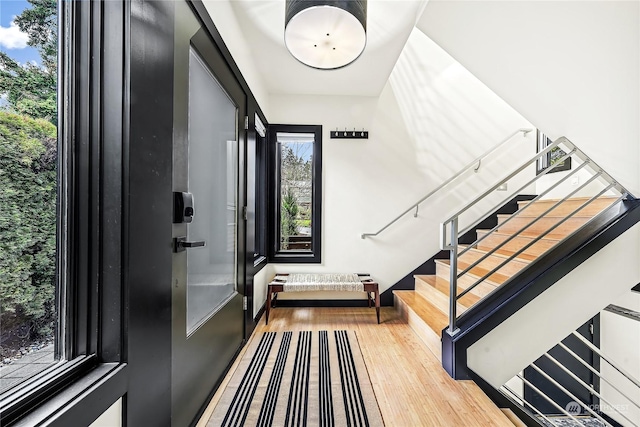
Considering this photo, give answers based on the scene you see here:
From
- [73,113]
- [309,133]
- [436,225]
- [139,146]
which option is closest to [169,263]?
[139,146]

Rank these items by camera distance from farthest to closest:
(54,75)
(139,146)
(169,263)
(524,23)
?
1. (524,23)
2. (169,263)
3. (139,146)
4. (54,75)

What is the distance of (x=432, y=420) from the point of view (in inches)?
60.7

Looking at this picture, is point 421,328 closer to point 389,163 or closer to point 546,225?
point 546,225

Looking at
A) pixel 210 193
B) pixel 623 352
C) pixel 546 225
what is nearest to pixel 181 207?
pixel 210 193

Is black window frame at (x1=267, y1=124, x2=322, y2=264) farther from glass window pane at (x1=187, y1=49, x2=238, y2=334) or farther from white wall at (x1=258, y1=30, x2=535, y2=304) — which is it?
glass window pane at (x1=187, y1=49, x2=238, y2=334)

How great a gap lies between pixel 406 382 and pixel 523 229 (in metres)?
1.25

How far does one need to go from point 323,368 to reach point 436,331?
89cm

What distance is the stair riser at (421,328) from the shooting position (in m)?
2.24

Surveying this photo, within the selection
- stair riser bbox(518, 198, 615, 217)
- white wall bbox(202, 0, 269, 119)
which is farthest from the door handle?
stair riser bbox(518, 198, 615, 217)

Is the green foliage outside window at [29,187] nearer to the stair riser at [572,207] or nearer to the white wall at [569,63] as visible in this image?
the white wall at [569,63]

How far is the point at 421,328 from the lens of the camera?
8.41 ft

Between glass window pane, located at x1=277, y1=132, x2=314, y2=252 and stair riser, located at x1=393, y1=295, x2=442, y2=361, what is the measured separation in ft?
3.95

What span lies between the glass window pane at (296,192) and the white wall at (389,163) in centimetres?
20

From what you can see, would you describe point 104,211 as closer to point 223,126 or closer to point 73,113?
point 73,113
